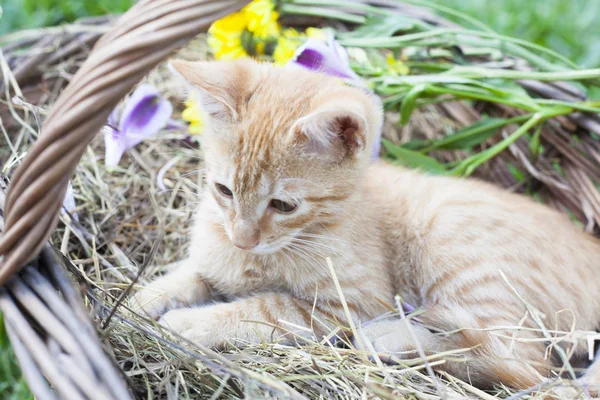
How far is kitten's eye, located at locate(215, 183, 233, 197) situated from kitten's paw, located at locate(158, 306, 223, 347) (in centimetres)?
35

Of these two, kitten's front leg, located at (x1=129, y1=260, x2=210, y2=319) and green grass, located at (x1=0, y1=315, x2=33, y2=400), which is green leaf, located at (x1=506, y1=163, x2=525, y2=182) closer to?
kitten's front leg, located at (x1=129, y1=260, x2=210, y2=319)

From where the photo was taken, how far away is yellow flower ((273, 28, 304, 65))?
2318 mm

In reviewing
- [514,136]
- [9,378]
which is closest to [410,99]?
[514,136]

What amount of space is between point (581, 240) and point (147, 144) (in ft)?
5.75

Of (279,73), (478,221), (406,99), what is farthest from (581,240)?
(279,73)

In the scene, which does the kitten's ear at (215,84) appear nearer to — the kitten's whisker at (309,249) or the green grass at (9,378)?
the kitten's whisker at (309,249)

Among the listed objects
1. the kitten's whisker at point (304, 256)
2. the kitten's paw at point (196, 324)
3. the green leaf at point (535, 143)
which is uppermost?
the green leaf at point (535, 143)

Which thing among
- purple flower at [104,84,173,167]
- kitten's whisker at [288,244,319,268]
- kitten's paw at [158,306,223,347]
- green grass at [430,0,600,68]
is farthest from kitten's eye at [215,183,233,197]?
green grass at [430,0,600,68]

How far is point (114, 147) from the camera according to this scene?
2188mm

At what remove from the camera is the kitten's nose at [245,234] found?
1.58 metres

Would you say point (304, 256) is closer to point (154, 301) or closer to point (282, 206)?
point (282, 206)

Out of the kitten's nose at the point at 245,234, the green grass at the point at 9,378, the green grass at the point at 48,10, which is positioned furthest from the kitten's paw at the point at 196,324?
the green grass at the point at 48,10

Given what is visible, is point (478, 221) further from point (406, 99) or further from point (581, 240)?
point (406, 99)

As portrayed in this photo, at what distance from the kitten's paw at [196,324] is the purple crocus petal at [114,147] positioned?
2.31ft
